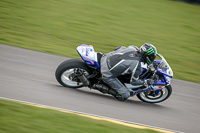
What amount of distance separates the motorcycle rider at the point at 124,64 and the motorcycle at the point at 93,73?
0.23m

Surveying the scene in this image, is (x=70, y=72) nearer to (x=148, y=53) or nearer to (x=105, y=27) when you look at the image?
(x=148, y=53)

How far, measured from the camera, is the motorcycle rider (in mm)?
6562

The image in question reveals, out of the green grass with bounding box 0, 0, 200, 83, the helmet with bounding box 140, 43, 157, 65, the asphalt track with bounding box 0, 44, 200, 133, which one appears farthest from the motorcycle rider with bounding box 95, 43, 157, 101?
the green grass with bounding box 0, 0, 200, 83

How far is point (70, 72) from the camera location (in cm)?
714

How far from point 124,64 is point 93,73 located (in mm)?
976

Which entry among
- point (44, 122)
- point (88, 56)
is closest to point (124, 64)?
point (88, 56)

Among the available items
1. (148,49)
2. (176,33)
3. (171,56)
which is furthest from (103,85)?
(176,33)

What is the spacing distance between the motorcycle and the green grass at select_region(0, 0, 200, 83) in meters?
2.96

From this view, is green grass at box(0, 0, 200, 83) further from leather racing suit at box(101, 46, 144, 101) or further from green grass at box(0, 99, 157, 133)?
green grass at box(0, 99, 157, 133)

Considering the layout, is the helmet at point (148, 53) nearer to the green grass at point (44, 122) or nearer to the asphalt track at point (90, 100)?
the asphalt track at point (90, 100)

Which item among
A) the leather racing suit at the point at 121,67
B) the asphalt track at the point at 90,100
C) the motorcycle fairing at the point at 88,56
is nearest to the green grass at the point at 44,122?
the asphalt track at the point at 90,100

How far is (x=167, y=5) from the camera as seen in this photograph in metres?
19.0

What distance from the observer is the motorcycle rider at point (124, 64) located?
656 cm

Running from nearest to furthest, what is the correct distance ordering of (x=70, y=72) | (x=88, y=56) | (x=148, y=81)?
(x=88, y=56) < (x=148, y=81) < (x=70, y=72)
